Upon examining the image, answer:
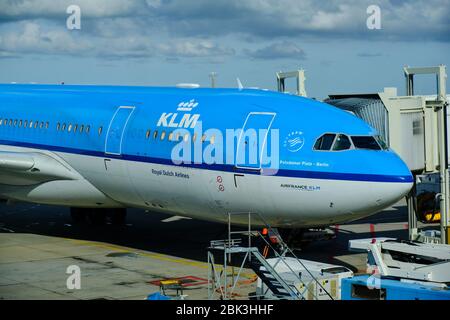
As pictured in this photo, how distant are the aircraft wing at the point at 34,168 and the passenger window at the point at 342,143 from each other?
1015 cm

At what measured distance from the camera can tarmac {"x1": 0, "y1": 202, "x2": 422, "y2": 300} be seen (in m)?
25.3

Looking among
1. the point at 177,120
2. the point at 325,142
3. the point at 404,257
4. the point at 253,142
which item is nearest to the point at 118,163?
the point at 177,120

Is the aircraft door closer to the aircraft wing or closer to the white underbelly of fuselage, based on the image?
the white underbelly of fuselage

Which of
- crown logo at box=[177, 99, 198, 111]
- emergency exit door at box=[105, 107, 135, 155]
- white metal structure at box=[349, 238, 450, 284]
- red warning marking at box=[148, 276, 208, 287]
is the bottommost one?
red warning marking at box=[148, 276, 208, 287]

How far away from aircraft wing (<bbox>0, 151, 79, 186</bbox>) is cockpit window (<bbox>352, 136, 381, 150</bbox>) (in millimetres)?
10546

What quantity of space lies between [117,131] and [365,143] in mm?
8739

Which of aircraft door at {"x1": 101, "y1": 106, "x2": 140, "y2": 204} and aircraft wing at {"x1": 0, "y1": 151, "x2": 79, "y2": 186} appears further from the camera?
aircraft wing at {"x1": 0, "y1": 151, "x2": 79, "y2": 186}

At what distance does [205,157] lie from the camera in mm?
27047

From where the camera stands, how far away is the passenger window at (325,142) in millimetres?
25625

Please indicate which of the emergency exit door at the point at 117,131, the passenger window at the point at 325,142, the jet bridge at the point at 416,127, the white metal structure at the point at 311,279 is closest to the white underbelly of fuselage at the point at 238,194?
the emergency exit door at the point at 117,131

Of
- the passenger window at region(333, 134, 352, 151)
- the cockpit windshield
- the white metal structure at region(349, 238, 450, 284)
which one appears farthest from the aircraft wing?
the white metal structure at region(349, 238, 450, 284)

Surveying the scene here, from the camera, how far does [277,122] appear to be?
85.9 ft

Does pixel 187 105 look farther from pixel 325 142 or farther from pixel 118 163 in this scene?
pixel 325 142

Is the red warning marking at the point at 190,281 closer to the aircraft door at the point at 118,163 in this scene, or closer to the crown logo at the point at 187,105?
the aircraft door at the point at 118,163
